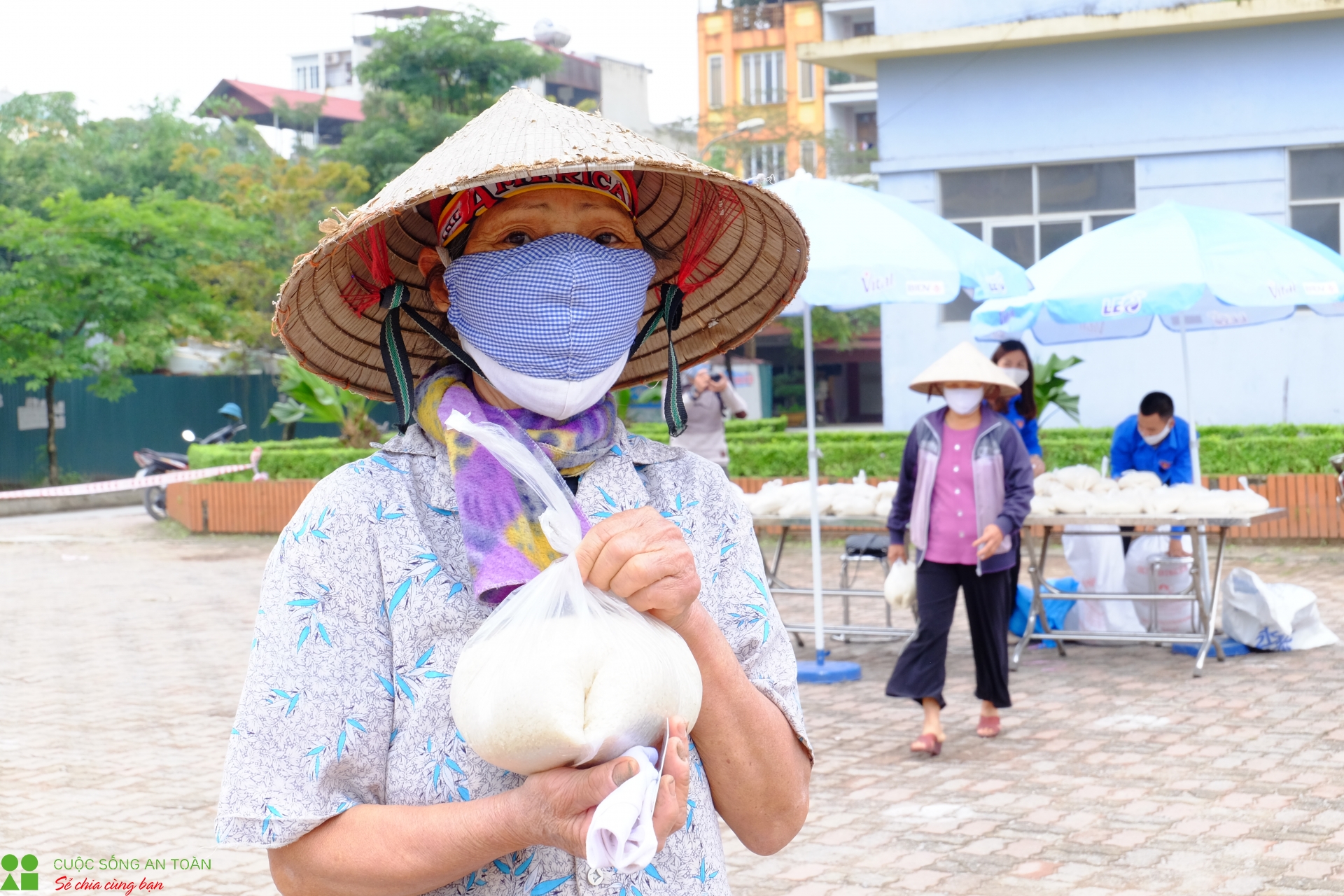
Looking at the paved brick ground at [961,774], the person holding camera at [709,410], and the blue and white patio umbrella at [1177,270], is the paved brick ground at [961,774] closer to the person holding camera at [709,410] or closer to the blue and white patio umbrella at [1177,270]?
the blue and white patio umbrella at [1177,270]

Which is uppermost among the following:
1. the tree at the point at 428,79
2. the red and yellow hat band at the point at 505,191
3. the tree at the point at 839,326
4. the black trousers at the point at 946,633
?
the tree at the point at 428,79

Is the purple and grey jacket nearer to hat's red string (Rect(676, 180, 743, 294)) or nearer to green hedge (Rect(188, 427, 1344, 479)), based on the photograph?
hat's red string (Rect(676, 180, 743, 294))

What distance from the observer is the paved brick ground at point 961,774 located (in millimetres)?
4852

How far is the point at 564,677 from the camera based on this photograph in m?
1.35

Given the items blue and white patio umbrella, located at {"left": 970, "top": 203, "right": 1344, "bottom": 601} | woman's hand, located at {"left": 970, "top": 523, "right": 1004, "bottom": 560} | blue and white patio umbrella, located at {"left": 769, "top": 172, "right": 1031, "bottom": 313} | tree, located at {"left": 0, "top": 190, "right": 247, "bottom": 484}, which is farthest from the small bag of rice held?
tree, located at {"left": 0, "top": 190, "right": 247, "bottom": 484}

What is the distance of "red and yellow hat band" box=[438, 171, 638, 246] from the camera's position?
1.73 m

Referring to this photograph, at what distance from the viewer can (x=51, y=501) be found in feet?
69.6

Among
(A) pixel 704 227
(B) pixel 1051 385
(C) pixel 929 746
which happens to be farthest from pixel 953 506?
(B) pixel 1051 385

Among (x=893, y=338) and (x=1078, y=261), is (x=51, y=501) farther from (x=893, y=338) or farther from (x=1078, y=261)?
(x=1078, y=261)

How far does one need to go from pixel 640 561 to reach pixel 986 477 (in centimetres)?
539

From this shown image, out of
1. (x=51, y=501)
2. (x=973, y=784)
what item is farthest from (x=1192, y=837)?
(x=51, y=501)

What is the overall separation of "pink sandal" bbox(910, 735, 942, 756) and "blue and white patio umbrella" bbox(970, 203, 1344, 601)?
287cm

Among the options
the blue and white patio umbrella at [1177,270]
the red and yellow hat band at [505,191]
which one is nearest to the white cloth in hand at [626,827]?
the red and yellow hat band at [505,191]

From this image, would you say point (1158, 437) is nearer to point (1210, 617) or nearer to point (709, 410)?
point (1210, 617)
